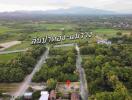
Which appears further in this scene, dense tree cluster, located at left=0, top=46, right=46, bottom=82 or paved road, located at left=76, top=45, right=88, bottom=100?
dense tree cluster, located at left=0, top=46, right=46, bottom=82

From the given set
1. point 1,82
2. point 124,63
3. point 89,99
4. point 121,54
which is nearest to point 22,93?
point 1,82

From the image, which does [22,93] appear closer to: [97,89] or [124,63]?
[97,89]

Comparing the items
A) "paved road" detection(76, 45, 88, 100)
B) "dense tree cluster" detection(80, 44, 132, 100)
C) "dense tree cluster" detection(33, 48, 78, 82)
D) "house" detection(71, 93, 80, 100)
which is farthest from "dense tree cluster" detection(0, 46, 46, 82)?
"house" detection(71, 93, 80, 100)

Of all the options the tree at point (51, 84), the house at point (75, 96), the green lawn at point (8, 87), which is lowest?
the green lawn at point (8, 87)

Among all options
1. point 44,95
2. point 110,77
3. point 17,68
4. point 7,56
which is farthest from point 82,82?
point 7,56

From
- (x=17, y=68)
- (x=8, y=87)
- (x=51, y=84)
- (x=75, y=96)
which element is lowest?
(x=8, y=87)

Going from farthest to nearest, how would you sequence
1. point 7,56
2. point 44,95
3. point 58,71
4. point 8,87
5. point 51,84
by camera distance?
point 7,56 → point 58,71 → point 8,87 → point 51,84 → point 44,95

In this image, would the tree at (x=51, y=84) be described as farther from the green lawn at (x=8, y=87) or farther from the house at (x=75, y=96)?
the green lawn at (x=8, y=87)

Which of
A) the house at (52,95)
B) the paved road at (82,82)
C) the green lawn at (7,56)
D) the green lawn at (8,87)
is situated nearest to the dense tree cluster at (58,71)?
the paved road at (82,82)

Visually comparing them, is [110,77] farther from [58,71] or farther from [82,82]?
[58,71]

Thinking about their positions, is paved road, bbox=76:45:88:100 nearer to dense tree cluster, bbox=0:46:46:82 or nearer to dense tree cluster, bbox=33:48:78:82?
dense tree cluster, bbox=33:48:78:82

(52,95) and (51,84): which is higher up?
(51,84)

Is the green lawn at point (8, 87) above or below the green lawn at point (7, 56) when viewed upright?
below
